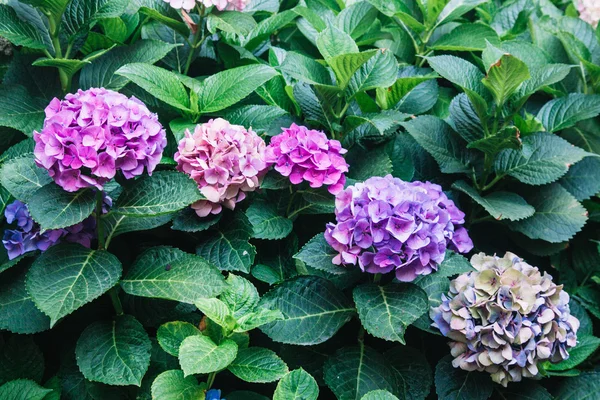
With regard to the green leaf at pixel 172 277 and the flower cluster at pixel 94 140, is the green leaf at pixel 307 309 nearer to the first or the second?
the green leaf at pixel 172 277

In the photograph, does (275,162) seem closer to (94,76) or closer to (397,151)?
(397,151)

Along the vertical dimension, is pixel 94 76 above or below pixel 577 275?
above

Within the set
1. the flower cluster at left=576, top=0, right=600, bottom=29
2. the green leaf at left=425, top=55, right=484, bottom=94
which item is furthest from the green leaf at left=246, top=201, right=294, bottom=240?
the flower cluster at left=576, top=0, right=600, bottom=29

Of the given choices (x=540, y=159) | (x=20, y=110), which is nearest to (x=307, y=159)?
(x=540, y=159)

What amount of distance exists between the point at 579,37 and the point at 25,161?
87.6 inches

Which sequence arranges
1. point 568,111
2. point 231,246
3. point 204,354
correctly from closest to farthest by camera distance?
point 204,354
point 231,246
point 568,111

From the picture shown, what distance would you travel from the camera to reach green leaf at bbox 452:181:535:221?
1.95 meters

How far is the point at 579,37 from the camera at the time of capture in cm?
264

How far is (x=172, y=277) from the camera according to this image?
1.62 meters

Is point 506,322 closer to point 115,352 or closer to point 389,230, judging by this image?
point 389,230

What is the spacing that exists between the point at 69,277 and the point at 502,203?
1.33m

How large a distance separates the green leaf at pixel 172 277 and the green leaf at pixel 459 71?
3.18 feet

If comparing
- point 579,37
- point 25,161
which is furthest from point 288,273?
point 579,37

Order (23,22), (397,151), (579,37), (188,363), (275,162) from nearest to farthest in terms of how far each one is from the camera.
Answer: (188,363) < (275,162) < (23,22) < (397,151) < (579,37)
